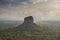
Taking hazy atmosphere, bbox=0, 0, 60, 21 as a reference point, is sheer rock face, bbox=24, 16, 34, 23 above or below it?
below

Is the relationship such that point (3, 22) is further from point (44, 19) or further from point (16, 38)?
point (44, 19)

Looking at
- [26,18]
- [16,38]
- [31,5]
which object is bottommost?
[16,38]

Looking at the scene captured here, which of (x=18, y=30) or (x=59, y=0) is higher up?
(x=59, y=0)

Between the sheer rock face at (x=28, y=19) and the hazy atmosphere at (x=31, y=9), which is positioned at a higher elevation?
the hazy atmosphere at (x=31, y=9)

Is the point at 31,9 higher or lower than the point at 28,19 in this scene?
higher

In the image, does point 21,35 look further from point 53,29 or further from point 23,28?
point 53,29

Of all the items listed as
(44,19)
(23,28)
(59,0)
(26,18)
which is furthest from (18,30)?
(59,0)
